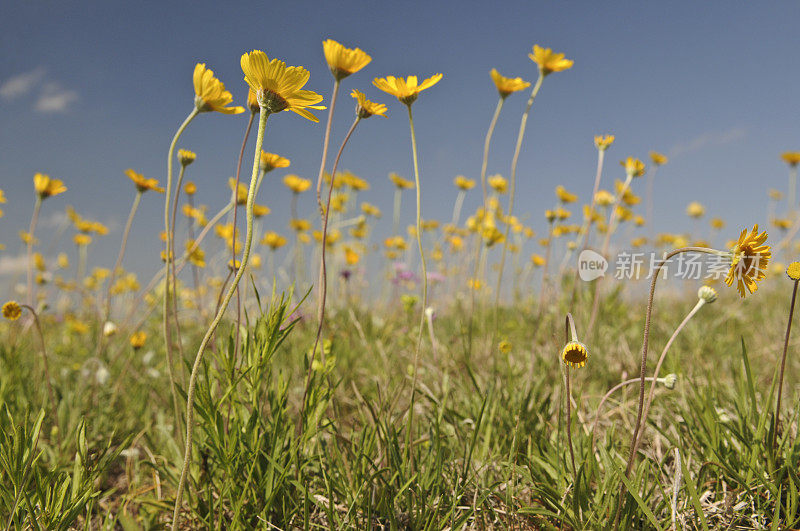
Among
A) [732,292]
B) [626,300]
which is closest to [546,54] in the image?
[626,300]

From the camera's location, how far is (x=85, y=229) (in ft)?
11.6

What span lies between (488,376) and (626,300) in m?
2.95

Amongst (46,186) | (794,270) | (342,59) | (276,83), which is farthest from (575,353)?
(46,186)

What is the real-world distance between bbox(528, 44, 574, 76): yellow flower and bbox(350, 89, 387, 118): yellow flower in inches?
41.1

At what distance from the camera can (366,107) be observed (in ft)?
4.44

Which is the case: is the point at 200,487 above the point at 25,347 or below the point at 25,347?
above

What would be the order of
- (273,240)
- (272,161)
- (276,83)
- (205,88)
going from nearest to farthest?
(276,83)
(205,88)
(272,161)
(273,240)

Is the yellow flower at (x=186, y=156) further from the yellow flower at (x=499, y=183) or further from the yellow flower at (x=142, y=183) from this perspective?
the yellow flower at (x=499, y=183)

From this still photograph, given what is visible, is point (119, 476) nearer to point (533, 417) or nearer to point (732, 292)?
point (533, 417)

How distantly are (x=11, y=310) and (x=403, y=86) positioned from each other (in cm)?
153

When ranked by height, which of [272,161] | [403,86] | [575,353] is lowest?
[575,353]

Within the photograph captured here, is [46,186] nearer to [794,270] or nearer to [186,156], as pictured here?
[186,156]

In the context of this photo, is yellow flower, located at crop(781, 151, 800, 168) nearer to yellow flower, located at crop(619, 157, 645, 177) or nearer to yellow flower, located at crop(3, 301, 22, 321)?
yellow flower, located at crop(619, 157, 645, 177)

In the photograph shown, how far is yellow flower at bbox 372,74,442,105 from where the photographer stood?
1387 mm
